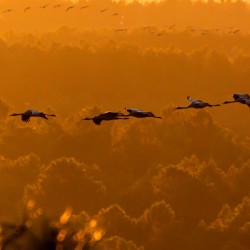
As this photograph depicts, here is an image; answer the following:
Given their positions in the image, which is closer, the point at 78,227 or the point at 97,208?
the point at 78,227

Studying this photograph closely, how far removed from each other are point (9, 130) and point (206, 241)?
78037 millimetres

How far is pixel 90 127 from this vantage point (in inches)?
7288

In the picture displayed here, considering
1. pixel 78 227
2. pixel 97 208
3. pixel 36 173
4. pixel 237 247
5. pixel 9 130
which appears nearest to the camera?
pixel 78 227

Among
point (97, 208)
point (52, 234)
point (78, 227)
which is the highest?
point (52, 234)

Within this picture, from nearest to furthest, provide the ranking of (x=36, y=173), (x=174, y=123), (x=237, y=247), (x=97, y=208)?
(x=237, y=247) < (x=97, y=208) < (x=36, y=173) < (x=174, y=123)

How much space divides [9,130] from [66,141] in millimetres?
12652

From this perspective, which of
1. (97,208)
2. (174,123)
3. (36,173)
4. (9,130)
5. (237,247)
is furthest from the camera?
(174,123)

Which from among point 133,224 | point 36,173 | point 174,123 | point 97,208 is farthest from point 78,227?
point 174,123

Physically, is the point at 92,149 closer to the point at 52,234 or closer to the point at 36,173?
the point at 36,173

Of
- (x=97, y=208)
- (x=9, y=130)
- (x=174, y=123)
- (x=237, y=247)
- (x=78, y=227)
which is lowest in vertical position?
(x=174, y=123)

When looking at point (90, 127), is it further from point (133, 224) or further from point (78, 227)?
point (78, 227)

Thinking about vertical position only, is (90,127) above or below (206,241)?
below

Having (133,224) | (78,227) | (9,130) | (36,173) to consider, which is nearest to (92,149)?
(9,130)

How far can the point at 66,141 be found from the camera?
178 metres
